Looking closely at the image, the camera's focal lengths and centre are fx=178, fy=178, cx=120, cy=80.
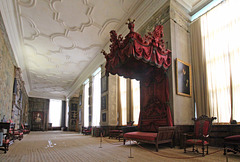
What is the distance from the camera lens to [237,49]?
508 cm

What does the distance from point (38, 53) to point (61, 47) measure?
190 cm

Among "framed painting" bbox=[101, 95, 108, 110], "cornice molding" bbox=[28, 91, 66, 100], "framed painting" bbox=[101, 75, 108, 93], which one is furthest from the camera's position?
"cornice molding" bbox=[28, 91, 66, 100]

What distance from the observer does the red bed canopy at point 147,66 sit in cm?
469

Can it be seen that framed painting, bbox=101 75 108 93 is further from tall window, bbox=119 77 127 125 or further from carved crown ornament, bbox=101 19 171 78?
carved crown ornament, bbox=101 19 171 78

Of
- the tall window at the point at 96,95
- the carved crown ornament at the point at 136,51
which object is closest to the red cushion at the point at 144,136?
the carved crown ornament at the point at 136,51

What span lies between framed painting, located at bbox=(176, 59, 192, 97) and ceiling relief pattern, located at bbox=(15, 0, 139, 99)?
9.53 feet

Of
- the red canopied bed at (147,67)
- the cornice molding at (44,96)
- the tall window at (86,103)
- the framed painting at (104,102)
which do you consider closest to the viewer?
the red canopied bed at (147,67)

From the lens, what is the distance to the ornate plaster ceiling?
6.80 meters

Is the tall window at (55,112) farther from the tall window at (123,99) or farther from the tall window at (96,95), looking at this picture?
the tall window at (123,99)

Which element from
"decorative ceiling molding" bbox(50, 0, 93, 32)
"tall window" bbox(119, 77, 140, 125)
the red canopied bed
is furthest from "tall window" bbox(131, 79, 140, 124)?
"decorative ceiling molding" bbox(50, 0, 93, 32)

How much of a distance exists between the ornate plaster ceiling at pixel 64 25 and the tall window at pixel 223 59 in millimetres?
1059

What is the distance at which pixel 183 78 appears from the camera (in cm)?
587

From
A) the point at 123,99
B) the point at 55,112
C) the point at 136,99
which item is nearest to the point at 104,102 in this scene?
the point at 123,99

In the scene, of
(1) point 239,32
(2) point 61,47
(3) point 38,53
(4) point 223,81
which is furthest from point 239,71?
(3) point 38,53
